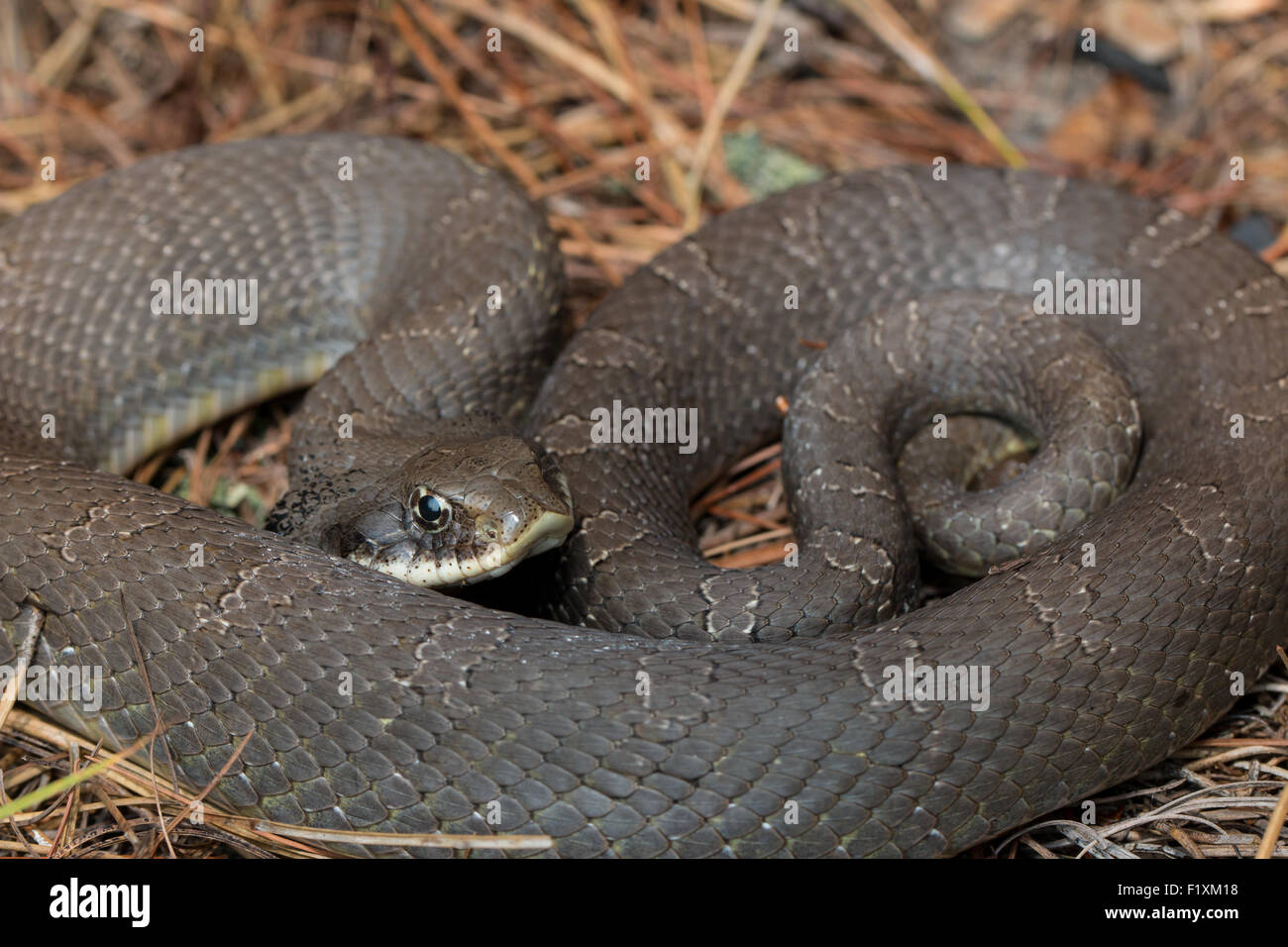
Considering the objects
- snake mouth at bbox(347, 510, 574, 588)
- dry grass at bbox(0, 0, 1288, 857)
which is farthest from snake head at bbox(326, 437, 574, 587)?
dry grass at bbox(0, 0, 1288, 857)

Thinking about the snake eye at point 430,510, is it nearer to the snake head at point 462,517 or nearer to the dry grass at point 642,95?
the snake head at point 462,517

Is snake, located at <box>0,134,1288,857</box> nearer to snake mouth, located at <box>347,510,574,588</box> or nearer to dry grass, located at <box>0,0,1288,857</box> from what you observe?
snake mouth, located at <box>347,510,574,588</box>

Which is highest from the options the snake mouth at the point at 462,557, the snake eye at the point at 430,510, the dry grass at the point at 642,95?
the dry grass at the point at 642,95

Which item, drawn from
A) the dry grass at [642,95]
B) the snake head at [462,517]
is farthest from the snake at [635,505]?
the dry grass at [642,95]

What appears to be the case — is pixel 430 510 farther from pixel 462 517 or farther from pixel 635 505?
pixel 635 505
